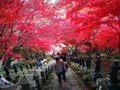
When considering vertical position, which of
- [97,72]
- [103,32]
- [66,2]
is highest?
[66,2]

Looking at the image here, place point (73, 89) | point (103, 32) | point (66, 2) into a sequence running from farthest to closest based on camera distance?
point (103, 32), point (66, 2), point (73, 89)

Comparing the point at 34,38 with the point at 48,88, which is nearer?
the point at 48,88

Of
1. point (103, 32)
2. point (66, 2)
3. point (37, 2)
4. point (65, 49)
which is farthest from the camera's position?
point (65, 49)

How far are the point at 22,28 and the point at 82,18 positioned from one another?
472 cm

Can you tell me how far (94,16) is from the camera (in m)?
12.7

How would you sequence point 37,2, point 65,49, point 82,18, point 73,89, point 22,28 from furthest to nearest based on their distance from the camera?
point 65,49 < point 22,28 < point 37,2 < point 82,18 < point 73,89

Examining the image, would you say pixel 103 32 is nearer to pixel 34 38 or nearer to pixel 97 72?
pixel 34 38

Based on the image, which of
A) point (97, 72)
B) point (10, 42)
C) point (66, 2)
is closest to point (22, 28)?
point (10, 42)

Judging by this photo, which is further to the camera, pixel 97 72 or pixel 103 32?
pixel 103 32

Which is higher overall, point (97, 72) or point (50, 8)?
point (50, 8)

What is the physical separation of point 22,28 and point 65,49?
34230 mm

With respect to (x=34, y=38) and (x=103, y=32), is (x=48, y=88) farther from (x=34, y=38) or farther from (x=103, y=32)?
(x=103, y=32)

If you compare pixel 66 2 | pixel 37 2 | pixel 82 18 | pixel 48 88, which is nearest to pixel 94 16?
pixel 82 18

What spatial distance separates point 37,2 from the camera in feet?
46.6
